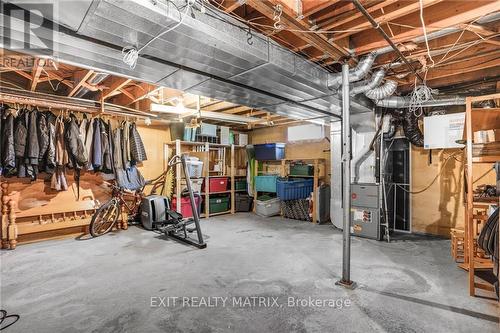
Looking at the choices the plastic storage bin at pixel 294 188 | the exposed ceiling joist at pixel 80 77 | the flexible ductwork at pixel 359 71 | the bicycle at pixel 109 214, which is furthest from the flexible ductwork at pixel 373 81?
the bicycle at pixel 109 214

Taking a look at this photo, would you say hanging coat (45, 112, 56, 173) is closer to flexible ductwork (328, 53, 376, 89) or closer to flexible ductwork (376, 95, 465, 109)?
flexible ductwork (328, 53, 376, 89)

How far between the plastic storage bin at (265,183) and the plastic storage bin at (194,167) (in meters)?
1.49

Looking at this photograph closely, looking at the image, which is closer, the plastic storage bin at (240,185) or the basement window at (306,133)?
the basement window at (306,133)

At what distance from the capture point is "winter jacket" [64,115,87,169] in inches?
163

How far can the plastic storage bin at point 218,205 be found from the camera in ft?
20.2

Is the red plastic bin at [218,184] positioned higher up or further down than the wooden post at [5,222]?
higher up

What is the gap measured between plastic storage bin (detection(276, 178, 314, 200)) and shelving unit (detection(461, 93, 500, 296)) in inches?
118

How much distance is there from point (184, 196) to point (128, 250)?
212cm

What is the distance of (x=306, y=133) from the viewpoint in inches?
242

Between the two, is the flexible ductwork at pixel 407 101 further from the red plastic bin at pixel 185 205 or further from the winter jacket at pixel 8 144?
the winter jacket at pixel 8 144
